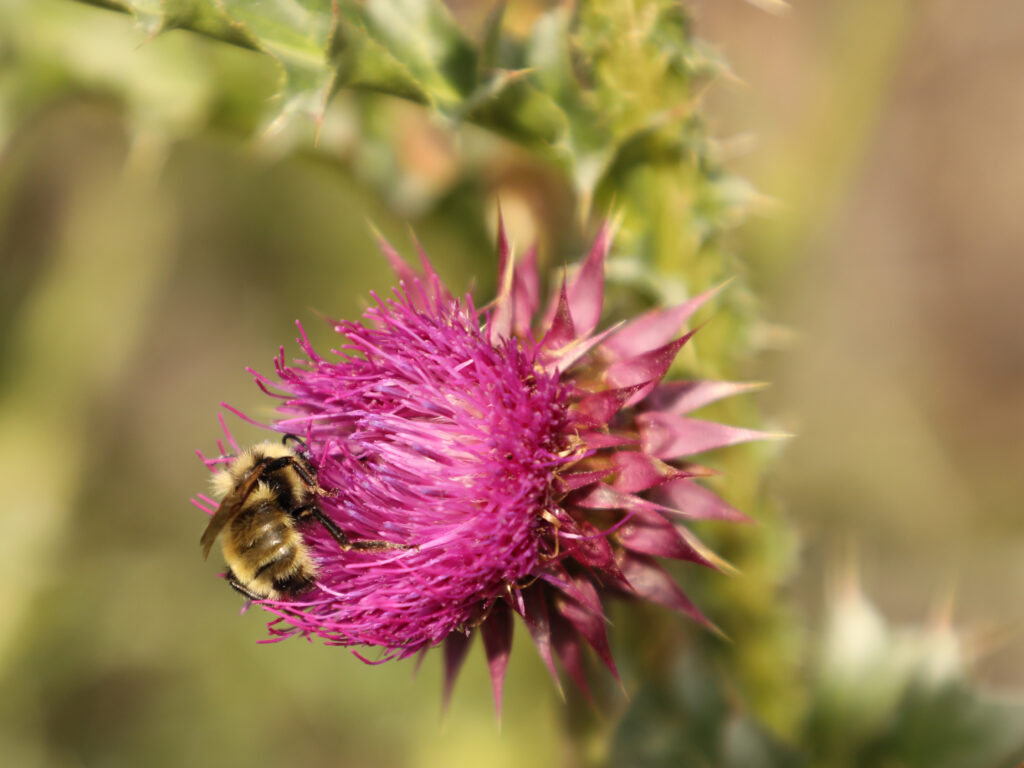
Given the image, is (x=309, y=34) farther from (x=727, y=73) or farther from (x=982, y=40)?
(x=982, y=40)

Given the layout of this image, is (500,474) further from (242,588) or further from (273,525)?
(242,588)

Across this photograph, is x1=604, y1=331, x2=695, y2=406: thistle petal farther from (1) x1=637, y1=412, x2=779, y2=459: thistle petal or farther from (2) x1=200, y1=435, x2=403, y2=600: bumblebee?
(2) x1=200, y1=435, x2=403, y2=600: bumblebee

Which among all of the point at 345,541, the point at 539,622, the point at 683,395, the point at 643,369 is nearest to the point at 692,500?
the point at 683,395

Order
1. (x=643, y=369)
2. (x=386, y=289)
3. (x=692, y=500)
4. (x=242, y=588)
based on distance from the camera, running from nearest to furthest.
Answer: (x=643, y=369) < (x=692, y=500) < (x=242, y=588) < (x=386, y=289)

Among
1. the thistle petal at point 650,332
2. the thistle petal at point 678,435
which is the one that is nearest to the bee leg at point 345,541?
the thistle petal at point 678,435

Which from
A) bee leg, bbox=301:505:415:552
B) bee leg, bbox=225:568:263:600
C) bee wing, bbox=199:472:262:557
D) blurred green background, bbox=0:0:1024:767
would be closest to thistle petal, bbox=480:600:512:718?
bee leg, bbox=301:505:415:552

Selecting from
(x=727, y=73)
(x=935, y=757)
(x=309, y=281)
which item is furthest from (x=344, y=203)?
(x=935, y=757)
